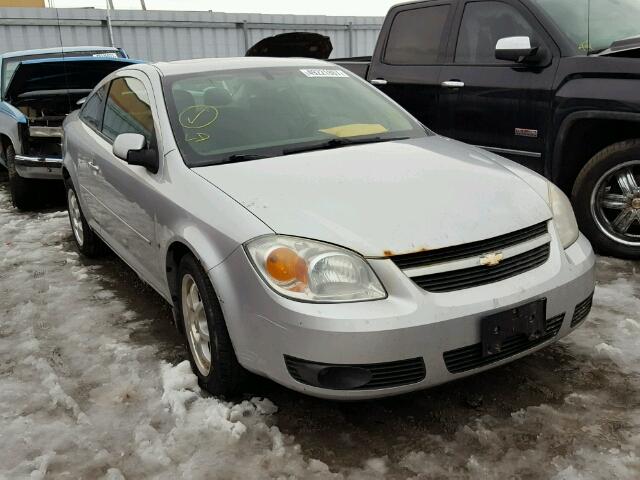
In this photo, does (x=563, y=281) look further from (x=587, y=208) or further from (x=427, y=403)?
(x=587, y=208)

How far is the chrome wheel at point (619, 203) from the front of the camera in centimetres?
427

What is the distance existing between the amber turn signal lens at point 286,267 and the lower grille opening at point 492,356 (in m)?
0.60

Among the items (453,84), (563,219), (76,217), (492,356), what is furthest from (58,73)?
(492,356)

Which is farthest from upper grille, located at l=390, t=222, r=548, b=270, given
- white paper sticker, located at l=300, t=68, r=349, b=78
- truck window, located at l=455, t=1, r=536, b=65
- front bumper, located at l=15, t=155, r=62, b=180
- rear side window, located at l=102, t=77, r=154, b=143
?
front bumper, located at l=15, t=155, r=62, b=180

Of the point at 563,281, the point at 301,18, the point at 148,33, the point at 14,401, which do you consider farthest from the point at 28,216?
the point at 301,18

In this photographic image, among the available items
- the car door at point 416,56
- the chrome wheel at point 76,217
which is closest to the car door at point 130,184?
the chrome wheel at point 76,217

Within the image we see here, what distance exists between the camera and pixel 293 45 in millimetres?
10125

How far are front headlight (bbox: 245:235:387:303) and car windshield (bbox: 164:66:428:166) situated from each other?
865 mm

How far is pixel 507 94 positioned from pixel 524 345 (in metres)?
2.70

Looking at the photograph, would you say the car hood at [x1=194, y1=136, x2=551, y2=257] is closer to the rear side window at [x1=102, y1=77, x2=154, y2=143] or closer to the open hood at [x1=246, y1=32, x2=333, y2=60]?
the rear side window at [x1=102, y1=77, x2=154, y2=143]

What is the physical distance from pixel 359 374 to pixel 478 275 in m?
0.58

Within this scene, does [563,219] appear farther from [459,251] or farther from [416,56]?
[416,56]

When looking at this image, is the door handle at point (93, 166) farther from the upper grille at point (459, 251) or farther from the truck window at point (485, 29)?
the truck window at point (485, 29)

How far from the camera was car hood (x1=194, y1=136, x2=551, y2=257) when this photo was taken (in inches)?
95.7
